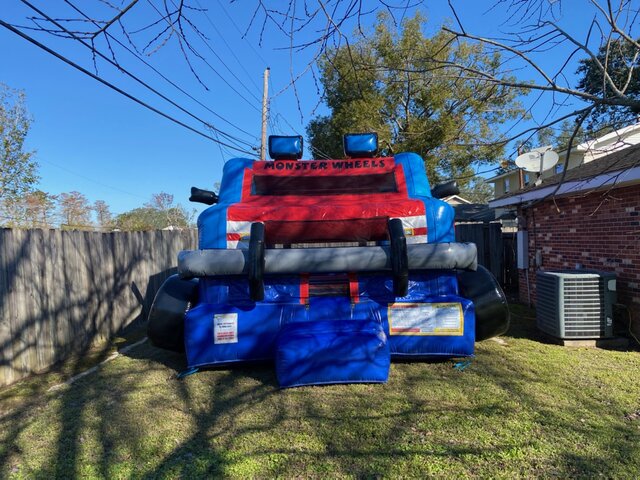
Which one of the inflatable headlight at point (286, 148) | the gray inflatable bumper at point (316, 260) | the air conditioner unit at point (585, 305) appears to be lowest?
the air conditioner unit at point (585, 305)

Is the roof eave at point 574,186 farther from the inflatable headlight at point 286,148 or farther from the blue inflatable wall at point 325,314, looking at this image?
the inflatable headlight at point 286,148

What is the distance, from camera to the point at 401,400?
3771 mm

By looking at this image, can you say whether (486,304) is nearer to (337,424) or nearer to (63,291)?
(337,424)

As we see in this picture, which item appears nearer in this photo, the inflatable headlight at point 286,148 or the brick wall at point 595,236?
the brick wall at point 595,236

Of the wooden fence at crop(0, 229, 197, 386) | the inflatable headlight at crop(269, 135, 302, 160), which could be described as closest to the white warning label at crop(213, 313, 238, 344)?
the wooden fence at crop(0, 229, 197, 386)

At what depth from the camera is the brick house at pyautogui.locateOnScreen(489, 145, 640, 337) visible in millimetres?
5473

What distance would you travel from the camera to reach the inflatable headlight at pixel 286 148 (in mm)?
5805

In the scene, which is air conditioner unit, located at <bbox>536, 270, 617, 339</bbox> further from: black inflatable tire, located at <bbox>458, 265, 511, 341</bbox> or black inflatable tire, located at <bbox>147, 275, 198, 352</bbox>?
black inflatable tire, located at <bbox>147, 275, 198, 352</bbox>

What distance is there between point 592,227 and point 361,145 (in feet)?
12.6

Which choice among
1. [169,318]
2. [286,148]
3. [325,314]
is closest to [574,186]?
[325,314]

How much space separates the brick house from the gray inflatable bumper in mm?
1311

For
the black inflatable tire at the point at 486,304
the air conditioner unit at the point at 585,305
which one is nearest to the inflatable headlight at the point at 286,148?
A: the black inflatable tire at the point at 486,304

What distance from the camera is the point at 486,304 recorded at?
4664 mm

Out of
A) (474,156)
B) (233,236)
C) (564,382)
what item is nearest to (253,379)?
(233,236)
